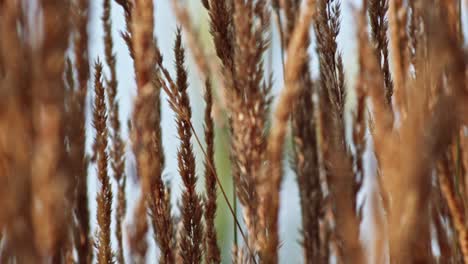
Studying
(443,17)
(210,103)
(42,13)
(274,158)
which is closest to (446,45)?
(443,17)

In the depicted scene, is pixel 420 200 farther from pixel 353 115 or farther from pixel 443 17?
pixel 353 115

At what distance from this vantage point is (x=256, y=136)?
0.57 metres

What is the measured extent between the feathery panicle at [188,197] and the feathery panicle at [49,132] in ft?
1.60

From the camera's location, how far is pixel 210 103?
947 millimetres

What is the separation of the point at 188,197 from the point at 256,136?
15.5 inches

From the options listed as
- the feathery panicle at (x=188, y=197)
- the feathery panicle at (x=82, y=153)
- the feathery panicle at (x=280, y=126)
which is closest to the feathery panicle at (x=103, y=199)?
the feathery panicle at (x=188, y=197)

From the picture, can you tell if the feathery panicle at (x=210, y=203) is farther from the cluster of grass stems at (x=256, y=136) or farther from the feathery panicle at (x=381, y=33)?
the feathery panicle at (x=381, y=33)

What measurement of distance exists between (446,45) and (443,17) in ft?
0.08

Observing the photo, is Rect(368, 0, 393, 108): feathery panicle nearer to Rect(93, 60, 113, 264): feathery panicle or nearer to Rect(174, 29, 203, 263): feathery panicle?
Rect(174, 29, 203, 263): feathery panicle

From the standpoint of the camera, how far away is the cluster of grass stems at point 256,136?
0.42 m

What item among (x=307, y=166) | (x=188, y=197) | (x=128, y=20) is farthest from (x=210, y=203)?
(x=128, y=20)

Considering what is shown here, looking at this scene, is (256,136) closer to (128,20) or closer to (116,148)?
(128,20)

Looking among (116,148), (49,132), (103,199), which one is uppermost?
(116,148)

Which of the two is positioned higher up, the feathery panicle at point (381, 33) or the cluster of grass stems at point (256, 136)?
the feathery panicle at point (381, 33)
